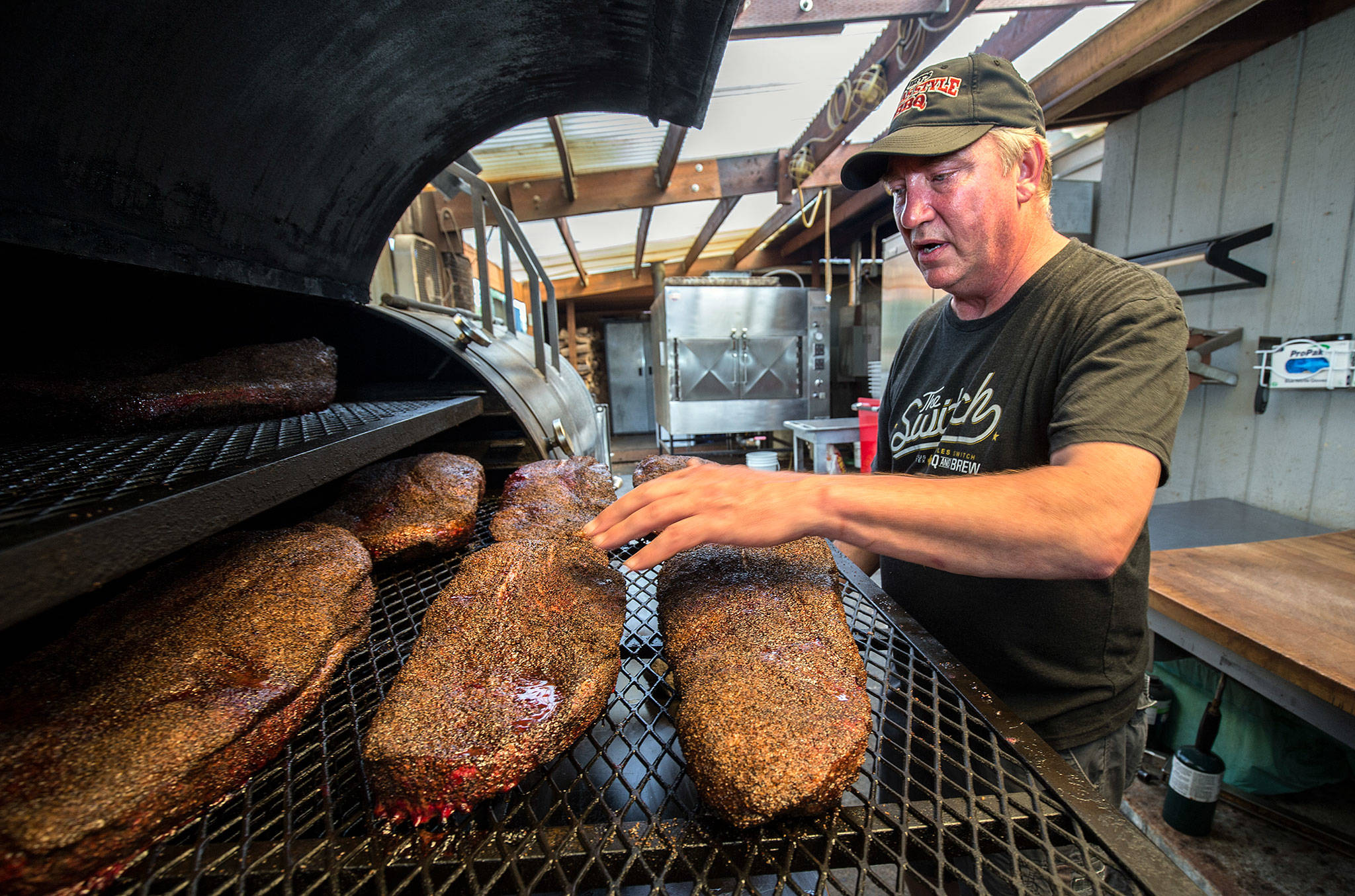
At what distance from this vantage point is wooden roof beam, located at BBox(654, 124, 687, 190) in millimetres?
4578

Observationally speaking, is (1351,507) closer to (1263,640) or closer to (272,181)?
(1263,640)

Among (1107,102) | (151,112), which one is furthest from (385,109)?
(1107,102)

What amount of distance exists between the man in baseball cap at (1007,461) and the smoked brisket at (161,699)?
611 millimetres

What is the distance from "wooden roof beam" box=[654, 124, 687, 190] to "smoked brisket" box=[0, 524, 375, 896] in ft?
13.7

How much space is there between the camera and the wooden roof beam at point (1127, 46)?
2.60 m

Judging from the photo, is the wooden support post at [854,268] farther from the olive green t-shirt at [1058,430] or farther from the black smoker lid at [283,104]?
the olive green t-shirt at [1058,430]

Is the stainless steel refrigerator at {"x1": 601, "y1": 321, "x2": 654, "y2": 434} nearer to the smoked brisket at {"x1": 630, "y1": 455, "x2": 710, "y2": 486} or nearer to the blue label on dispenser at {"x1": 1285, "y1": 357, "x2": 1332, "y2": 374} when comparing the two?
the blue label on dispenser at {"x1": 1285, "y1": 357, "x2": 1332, "y2": 374}

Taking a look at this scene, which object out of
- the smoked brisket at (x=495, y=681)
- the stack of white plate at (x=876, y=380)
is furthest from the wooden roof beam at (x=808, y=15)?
the stack of white plate at (x=876, y=380)

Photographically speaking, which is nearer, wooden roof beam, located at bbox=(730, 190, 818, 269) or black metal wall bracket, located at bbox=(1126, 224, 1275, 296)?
black metal wall bracket, located at bbox=(1126, 224, 1275, 296)

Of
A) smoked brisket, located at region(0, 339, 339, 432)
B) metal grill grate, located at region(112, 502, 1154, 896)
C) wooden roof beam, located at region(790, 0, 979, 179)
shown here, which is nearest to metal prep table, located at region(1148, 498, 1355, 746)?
metal grill grate, located at region(112, 502, 1154, 896)

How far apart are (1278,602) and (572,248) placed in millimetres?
8421

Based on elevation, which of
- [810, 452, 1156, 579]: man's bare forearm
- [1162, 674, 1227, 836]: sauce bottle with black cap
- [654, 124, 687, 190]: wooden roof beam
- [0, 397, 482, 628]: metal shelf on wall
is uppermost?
[654, 124, 687, 190]: wooden roof beam

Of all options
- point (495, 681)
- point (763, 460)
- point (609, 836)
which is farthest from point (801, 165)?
point (609, 836)

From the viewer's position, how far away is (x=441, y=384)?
2.20 metres
